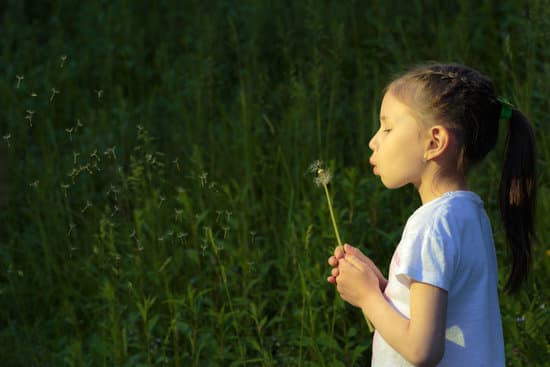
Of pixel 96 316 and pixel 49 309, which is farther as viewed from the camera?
pixel 49 309

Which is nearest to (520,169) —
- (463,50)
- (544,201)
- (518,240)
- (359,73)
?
(518,240)

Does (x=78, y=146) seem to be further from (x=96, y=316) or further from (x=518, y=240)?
(x=518, y=240)

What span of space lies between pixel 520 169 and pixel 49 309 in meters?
2.37

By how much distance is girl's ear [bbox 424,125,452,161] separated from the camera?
1.96m

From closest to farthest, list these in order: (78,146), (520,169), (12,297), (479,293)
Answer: (479,293)
(520,169)
(12,297)
(78,146)

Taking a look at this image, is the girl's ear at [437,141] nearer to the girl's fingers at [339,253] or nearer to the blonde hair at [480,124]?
the blonde hair at [480,124]

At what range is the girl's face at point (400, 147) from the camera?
1.98 m

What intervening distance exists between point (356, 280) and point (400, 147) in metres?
0.31

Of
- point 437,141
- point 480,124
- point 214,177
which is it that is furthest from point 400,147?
point 214,177

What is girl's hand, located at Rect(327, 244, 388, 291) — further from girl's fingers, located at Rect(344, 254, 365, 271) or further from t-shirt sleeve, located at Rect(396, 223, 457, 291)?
t-shirt sleeve, located at Rect(396, 223, 457, 291)

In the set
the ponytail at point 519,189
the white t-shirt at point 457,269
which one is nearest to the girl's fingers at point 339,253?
the white t-shirt at point 457,269

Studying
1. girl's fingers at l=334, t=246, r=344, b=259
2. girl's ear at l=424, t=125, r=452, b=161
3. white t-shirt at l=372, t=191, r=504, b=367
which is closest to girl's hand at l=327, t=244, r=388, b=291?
girl's fingers at l=334, t=246, r=344, b=259

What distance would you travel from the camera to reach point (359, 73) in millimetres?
4824

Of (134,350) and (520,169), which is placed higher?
(520,169)
